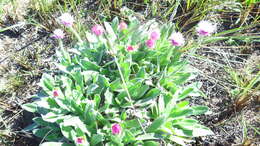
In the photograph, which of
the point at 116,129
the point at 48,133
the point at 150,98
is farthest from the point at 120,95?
the point at 48,133

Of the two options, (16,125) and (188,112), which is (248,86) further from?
(16,125)

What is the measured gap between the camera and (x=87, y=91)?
6.04ft

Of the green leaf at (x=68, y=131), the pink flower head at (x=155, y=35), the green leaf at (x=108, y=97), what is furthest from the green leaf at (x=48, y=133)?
the pink flower head at (x=155, y=35)

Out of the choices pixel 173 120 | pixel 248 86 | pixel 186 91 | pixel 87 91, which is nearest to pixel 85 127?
Answer: pixel 87 91

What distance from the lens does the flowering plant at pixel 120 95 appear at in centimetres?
176

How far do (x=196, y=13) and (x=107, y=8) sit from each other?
0.74 m

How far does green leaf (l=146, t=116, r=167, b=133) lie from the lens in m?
1.72

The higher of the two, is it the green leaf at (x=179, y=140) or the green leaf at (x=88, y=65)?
the green leaf at (x=88, y=65)

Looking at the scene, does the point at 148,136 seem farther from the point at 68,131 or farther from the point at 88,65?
the point at 88,65

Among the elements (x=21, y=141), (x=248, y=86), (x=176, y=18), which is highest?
(x=176, y=18)

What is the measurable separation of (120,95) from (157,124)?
299mm

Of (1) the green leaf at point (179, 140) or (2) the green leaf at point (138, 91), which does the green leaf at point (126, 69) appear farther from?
(1) the green leaf at point (179, 140)

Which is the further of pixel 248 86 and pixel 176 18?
pixel 176 18

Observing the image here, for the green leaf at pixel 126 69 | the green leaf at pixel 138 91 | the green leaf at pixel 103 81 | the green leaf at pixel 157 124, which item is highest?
the green leaf at pixel 126 69
